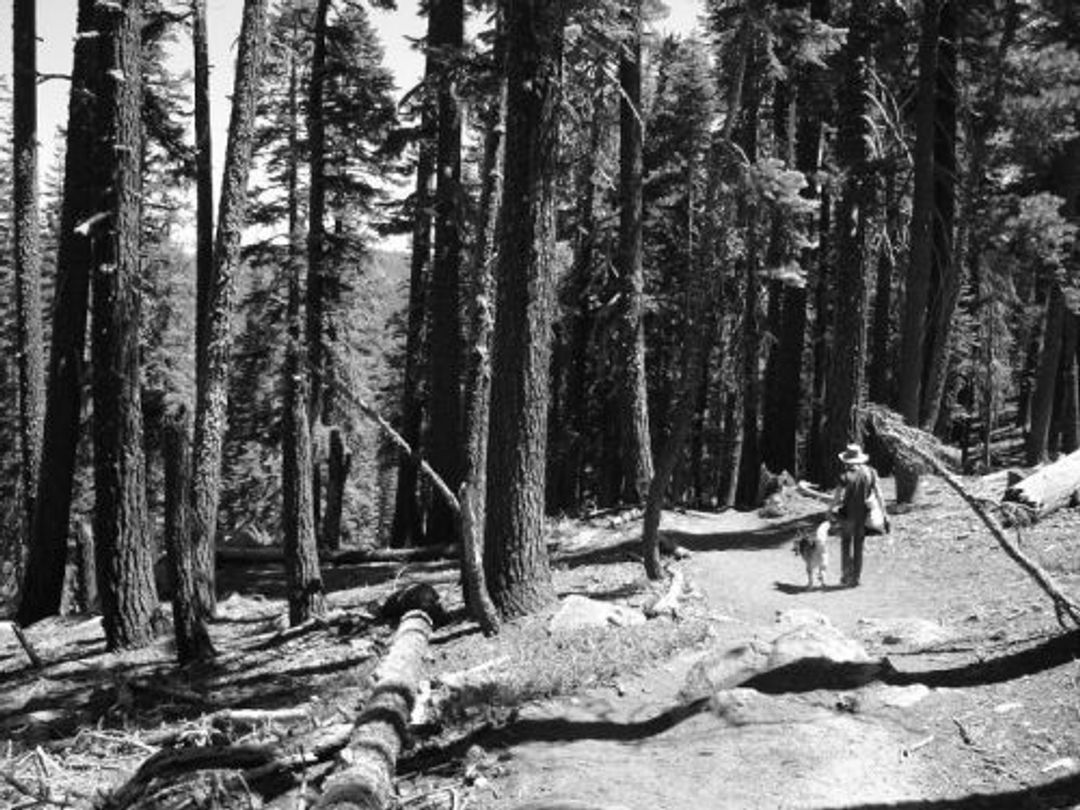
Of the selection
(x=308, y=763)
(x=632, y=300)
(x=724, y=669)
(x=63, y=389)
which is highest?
(x=632, y=300)

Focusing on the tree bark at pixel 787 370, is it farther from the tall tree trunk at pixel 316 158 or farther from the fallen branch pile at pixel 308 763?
the fallen branch pile at pixel 308 763

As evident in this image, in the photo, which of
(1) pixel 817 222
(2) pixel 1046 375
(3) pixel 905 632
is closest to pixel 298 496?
Answer: (3) pixel 905 632

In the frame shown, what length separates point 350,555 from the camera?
65.7 ft

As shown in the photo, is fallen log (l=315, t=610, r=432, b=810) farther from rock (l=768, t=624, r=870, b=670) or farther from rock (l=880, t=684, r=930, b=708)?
rock (l=880, t=684, r=930, b=708)

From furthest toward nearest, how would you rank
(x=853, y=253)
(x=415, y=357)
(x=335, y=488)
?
(x=335, y=488), (x=415, y=357), (x=853, y=253)

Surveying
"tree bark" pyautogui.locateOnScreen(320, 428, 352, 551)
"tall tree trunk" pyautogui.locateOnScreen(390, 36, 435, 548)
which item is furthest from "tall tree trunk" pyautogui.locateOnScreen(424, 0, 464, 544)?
"tree bark" pyautogui.locateOnScreen(320, 428, 352, 551)

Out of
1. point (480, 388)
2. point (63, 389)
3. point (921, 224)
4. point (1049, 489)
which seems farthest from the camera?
point (921, 224)

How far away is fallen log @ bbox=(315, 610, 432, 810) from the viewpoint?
20.0 feet

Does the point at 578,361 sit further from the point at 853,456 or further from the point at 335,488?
the point at 853,456

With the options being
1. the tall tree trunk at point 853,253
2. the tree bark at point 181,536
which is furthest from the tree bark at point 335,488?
the tall tree trunk at point 853,253

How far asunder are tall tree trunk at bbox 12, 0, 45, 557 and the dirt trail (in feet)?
43.7

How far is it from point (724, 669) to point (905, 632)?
236 centimetres

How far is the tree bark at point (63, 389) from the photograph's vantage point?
51.2 feet

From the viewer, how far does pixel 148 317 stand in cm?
2808
